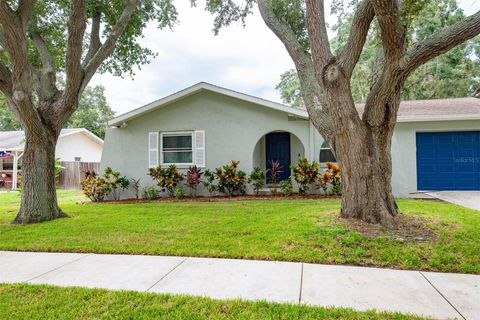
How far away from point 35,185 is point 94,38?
4.49 metres

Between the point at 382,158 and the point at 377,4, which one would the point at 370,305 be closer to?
the point at 382,158

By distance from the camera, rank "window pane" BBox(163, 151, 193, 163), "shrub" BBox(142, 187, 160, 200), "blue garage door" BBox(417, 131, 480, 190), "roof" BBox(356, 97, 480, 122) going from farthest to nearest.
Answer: "window pane" BBox(163, 151, 193, 163), "shrub" BBox(142, 187, 160, 200), "blue garage door" BBox(417, 131, 480, 190), "roof" BBox(356, 97, 480, 122)

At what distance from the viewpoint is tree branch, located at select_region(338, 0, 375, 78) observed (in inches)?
203

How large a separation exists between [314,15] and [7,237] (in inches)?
279

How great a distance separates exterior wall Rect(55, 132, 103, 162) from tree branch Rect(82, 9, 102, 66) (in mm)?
13816

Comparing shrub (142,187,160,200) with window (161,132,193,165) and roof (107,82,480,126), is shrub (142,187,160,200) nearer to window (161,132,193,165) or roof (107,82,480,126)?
window (161,132,193,165)

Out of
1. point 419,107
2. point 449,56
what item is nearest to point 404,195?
point 419,107

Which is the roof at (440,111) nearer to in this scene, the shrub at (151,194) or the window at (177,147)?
the window at (177,147)

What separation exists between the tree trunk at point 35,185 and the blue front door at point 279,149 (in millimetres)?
8027

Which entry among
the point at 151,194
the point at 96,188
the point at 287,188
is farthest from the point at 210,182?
the point at 96,188

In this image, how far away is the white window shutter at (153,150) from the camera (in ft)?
38.6

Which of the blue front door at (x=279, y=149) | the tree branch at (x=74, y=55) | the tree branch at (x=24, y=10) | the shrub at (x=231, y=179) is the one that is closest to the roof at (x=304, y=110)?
the blue front door at (x=279, y=149)

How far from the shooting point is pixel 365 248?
4.24m

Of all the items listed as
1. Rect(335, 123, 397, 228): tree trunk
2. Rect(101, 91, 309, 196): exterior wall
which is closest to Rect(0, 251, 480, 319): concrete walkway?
Rect(335, 123, 397, 228): tree trunk
